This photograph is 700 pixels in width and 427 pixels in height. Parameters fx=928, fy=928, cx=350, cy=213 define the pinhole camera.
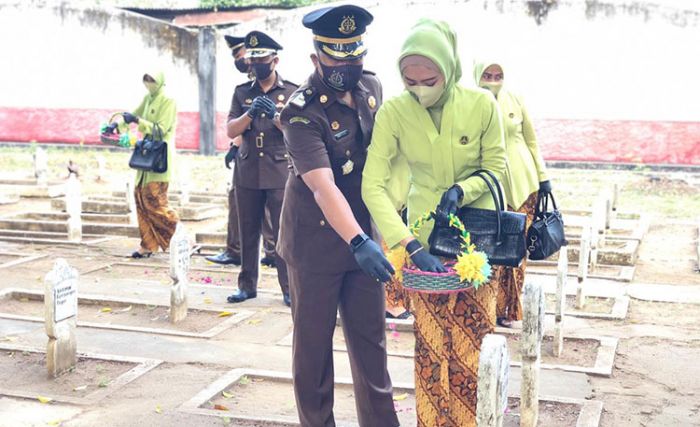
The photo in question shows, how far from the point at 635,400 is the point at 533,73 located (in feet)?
49.1

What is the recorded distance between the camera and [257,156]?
7.76m

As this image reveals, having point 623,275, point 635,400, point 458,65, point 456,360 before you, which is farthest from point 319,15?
point 623,275

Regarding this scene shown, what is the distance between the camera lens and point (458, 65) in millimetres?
4000

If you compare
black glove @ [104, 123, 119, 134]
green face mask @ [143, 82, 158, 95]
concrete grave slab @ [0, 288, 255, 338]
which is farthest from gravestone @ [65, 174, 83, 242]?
concrete grave slab @ [0, 288, 255, 338]

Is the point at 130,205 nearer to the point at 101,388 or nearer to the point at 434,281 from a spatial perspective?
Result: the point at 101,388

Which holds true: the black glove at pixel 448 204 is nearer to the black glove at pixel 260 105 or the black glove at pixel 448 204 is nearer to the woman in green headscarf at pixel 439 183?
the woman in green headscarf at pixel 439 183

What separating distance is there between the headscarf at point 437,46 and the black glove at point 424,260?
2.17ft

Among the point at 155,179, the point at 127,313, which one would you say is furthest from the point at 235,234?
the point at 127,313

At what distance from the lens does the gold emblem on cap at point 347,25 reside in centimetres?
414

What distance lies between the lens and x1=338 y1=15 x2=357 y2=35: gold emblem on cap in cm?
414

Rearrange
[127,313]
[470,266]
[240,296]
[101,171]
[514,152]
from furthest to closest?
[101,171]
[240,296]
[127,313]
[514,152]
[470,266]

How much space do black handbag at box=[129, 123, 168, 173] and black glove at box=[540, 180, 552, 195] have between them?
4.52 meters

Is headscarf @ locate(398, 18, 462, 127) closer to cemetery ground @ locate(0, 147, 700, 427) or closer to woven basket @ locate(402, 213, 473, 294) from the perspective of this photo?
woven basket @ locate(402, 213, 473, 294)

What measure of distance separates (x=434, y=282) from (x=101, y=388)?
105 inches
